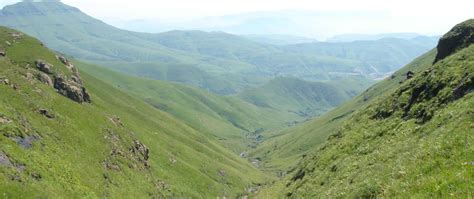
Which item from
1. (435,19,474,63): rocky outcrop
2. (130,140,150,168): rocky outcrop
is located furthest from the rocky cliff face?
(435,19,474,63): rocky outcrop

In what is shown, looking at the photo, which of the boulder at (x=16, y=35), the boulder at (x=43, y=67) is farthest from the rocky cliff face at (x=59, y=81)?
the boulder at (x=16, y=35)

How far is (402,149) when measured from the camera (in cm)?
4128

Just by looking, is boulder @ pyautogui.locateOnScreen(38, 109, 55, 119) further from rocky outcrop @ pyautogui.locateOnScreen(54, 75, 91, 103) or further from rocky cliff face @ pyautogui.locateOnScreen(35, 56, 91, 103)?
rocky outcrop @ pyautogui.locateOnScreen(54, 75, 91, 103)

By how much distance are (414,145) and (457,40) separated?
165 ft

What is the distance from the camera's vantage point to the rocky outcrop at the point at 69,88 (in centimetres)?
11754

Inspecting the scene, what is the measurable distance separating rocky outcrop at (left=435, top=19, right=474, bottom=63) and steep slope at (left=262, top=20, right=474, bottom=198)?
0.23m

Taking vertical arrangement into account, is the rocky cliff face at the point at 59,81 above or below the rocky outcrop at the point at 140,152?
above

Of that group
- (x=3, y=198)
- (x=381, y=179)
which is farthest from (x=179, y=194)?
(x=381, y=179)

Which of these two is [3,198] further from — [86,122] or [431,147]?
[86,122]

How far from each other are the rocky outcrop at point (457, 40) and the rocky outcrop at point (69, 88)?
97901mm

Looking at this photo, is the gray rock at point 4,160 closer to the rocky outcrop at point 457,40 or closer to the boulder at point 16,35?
the rocky outcrop at point 457,40

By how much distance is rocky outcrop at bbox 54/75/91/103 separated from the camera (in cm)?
11754

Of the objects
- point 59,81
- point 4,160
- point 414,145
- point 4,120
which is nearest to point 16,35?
point 59,81

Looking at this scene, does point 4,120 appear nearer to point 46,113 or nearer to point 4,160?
point 4,160
